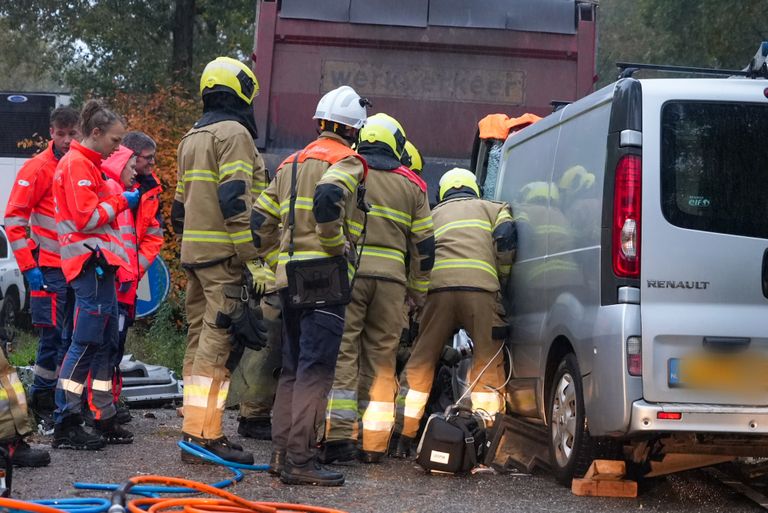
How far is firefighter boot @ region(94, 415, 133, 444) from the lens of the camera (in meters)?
7.39

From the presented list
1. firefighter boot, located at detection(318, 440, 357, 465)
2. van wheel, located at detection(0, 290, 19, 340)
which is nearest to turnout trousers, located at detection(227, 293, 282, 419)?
firefighter boot, located at detection(318, 440, 357, 465)

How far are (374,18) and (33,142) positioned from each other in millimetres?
8904

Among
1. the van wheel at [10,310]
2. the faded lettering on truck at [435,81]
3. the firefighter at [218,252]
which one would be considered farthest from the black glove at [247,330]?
the van wheel at [10,310]

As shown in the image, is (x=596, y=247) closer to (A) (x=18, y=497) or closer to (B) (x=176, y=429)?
(A) (x=18, y=497)

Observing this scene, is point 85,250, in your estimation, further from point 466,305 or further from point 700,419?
point 700,419

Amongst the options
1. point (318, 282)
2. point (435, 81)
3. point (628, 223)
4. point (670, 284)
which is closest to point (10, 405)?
point (318, 282)

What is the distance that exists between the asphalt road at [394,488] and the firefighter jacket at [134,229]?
111 cm

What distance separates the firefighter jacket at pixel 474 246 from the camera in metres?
7.62

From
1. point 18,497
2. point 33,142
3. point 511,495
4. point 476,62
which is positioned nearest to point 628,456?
point 511,495

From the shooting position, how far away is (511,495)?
6.37 metres

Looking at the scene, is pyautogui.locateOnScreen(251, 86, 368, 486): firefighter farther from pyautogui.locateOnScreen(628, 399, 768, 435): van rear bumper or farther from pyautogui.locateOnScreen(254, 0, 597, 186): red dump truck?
pyautogui.locateOnScreen(254, 0, 597, 186): red dump truck

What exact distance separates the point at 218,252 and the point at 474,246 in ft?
5.49

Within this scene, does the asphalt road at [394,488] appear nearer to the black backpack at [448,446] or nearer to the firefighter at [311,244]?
the black backpack at [448,446]

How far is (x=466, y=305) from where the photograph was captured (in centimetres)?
759
